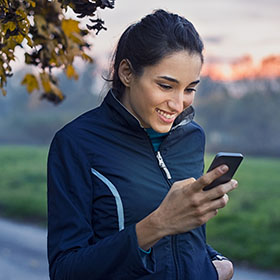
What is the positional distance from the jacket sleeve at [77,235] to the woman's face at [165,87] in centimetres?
27

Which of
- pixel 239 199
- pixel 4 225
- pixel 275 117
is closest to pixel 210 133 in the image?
pixel 275 117

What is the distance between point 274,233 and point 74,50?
6.33 metres

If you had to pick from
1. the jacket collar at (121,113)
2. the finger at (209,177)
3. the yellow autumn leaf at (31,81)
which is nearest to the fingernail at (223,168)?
the finger at (209,177)

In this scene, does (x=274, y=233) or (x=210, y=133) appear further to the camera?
(x=210, y=133)

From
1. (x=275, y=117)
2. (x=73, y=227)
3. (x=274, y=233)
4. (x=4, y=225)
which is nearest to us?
(x=73, y=227)

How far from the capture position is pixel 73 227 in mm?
1632

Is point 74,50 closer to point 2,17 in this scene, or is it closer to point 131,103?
point 2,17

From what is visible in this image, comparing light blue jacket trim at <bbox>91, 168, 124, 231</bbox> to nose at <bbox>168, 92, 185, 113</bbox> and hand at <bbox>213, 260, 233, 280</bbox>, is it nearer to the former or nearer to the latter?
nose at <bbox>168, 92, 185, 113</bbox>

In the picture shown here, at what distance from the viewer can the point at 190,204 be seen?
1.46 m

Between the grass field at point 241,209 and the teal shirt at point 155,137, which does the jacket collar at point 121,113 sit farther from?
the grass field at point 241,209

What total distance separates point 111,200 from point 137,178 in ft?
0.43

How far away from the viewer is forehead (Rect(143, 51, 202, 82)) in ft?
5.69

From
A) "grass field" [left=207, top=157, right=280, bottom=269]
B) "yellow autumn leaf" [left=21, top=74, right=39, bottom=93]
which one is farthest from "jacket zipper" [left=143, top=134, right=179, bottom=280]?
"grass field" [left=207, top=157, right=280, bottom=269]

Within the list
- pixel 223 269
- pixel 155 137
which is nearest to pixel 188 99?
pixel 155 137
